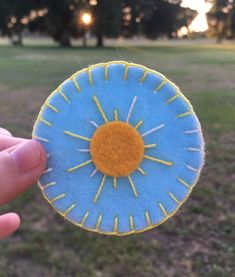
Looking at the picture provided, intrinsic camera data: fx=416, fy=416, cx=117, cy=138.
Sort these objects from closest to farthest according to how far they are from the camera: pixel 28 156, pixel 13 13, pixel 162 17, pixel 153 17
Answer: pixel 28 156, pixel 13 13, pixel 153 17, pixel 162 17

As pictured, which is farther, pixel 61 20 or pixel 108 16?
pixel 61 20

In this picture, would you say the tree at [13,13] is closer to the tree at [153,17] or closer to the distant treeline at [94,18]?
the distant treeline at [94,18]

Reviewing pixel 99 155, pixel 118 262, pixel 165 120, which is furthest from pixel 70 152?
pixel 118 262

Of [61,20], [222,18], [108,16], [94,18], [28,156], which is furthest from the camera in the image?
[222,18]

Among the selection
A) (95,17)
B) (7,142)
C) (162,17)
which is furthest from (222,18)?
(7,142)

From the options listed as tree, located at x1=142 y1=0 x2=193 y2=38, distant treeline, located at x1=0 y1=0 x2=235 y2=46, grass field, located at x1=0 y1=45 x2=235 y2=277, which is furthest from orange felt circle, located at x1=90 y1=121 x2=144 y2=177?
tree, located at x1=142 y1=0 x2=193 y2=38

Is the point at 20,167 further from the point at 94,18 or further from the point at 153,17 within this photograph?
the point at 153,17

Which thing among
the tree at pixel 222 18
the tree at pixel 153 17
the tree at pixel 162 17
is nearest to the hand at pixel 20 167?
the tree at pixel 153 17

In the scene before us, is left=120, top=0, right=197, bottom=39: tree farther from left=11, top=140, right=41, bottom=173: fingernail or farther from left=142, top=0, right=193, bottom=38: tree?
left=11, top=140, right=41, bottom=173: fingernail

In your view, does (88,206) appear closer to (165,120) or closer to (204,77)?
(165,120)
